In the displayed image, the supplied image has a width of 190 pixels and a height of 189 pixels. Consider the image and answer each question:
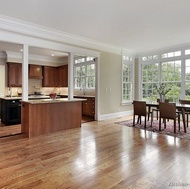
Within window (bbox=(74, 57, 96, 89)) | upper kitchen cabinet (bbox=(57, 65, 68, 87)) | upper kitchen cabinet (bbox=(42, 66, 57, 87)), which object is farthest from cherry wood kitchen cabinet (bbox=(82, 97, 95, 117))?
upper kitchen cabinet (bbox=(42, 66, 57, 87))

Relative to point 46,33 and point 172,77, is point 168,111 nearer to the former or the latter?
point 172,77

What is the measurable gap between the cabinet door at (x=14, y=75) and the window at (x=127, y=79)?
4241 millimetres

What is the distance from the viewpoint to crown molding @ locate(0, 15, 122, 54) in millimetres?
3969

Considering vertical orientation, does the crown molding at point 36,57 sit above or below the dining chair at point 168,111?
above

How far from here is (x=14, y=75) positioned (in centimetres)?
671

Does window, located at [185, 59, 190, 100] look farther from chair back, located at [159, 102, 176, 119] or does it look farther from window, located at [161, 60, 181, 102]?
chair back, located at [159, 102, 176, 119]

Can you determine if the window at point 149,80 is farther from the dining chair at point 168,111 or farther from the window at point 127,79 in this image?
the dining chair at point 168,111

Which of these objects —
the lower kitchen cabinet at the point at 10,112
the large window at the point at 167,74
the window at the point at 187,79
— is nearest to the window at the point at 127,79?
the large window at the point at 167,74

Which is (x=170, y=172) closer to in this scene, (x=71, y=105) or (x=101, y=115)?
(x=71, y=105)

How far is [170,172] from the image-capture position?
2369 millimetres

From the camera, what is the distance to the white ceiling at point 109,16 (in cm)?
321

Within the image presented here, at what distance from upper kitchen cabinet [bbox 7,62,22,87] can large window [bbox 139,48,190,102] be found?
511 centimetres

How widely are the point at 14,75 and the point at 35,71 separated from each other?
97cm

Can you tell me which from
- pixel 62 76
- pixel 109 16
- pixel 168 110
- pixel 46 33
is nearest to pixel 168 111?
pixel 168 110
